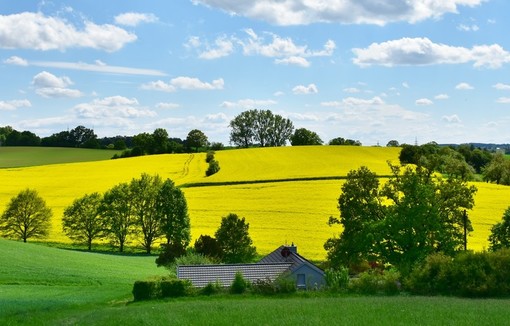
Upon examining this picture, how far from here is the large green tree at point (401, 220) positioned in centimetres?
4028

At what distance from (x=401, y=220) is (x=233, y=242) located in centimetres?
1348

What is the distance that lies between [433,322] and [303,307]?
19.6ft

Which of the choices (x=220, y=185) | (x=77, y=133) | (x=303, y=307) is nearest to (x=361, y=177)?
(x=303, y=307)

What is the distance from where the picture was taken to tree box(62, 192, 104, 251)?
220 feet

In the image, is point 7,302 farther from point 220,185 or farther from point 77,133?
point 77,133

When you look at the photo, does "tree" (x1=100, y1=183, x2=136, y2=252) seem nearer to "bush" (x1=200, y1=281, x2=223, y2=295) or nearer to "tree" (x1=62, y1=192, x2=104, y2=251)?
"tree" (x1=62, y1=192, x2=104, y2=251)

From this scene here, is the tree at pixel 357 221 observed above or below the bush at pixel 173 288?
above

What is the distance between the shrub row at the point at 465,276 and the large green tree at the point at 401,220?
375 cm

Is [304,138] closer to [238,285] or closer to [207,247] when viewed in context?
[207,247]

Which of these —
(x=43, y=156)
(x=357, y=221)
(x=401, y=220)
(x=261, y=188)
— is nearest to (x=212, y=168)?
(x=261, y=188)

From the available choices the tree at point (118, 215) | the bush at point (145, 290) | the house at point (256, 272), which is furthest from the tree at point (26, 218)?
the bush at point (145, 290)

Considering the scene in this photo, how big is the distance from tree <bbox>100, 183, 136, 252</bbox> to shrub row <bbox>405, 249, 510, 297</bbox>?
39.6 m

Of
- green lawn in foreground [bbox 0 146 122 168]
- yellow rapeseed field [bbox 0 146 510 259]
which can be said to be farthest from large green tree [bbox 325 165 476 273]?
green lawn in foreground [bbox 0 146 122 168]

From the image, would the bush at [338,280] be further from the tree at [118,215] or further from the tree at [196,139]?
the tree at [196,139]
